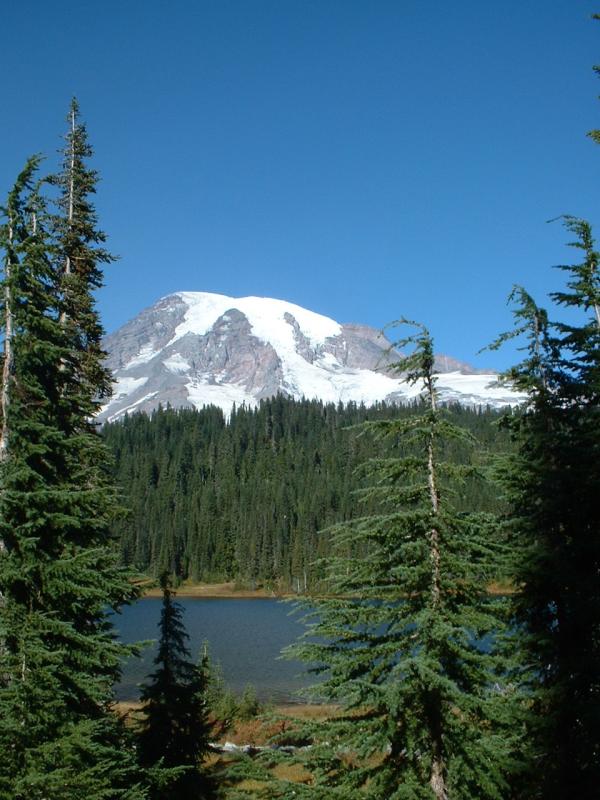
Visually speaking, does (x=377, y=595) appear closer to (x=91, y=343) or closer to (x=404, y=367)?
(x=404, y=367)

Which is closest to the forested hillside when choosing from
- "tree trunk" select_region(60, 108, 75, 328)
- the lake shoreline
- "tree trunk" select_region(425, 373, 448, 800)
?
the lake shoreline

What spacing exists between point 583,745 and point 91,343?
15.6m

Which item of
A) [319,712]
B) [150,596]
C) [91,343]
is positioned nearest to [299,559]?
[150,596]

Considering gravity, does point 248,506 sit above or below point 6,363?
below

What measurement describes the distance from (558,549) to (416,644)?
3459 millimetres

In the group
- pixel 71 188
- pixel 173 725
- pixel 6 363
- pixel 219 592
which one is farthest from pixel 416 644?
pixel 219 592

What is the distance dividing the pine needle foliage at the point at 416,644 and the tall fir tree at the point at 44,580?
3.45 metres

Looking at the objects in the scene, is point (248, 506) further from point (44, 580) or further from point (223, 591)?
point (44, 580)

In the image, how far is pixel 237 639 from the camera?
62.3 m

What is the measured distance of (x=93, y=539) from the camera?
12195 mm

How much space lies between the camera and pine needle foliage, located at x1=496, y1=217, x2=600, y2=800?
A: 10.2 m

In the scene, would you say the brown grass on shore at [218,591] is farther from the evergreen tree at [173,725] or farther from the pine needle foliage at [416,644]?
the pine needle foliage at [416,644]

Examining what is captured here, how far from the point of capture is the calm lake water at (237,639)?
42.6 meters

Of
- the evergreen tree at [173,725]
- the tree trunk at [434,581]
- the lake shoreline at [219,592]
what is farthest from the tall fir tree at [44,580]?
the lake shoreline at [219,592]
